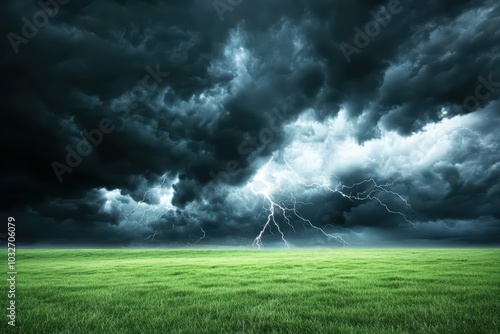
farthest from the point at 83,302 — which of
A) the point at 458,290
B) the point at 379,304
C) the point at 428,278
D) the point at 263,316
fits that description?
the point at 428,278

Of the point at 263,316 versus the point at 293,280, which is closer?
the point at 263,316

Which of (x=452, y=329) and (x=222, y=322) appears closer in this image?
(x=452, y=329)

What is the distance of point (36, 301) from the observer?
29.5ft

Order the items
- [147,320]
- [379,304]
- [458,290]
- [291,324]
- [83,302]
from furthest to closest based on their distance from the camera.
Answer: [458,290], [83,302], [379,304], [147,320], [291,324]

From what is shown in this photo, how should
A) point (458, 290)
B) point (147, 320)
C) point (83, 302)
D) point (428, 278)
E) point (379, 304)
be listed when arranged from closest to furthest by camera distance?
1. point (147, 320)
2. point (379, 304)
3. point (83, 302)
4. point (458, 290)
5. point (428, 278)

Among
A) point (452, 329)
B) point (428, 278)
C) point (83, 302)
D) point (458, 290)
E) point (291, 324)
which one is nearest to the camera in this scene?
point (452, 329)

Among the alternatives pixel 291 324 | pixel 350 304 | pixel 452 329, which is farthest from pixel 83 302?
pixel 452 329

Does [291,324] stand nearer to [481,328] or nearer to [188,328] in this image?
[188,328]

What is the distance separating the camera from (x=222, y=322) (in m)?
6.21

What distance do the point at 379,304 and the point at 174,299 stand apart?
18.3 feet

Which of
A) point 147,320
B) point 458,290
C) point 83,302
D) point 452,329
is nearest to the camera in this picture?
point 452,329

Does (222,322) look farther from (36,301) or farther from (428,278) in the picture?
(428,278)

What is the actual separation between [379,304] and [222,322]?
13.2 feet

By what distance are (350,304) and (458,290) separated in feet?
14.1
